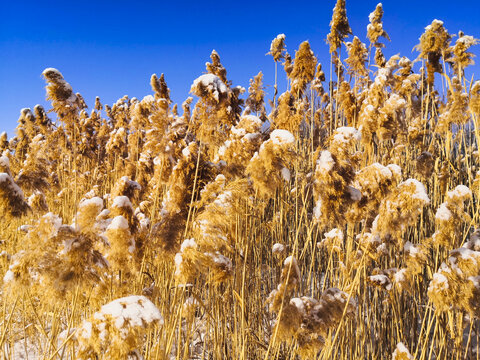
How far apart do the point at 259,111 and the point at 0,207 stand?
478 centimetres

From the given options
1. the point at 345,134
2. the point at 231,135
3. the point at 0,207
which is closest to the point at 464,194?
the point at 345,134

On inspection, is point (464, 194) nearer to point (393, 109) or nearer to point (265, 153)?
point (393, 109)

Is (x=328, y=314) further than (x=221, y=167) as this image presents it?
No

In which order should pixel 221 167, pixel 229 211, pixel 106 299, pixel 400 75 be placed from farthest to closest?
pixel 400 75 → pixel 221 167 → pixel 106 299 → pixel 229 211

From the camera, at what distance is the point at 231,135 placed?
2189mm

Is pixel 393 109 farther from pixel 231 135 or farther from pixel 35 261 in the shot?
pixel 35 261

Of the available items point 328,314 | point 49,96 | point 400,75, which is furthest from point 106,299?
point 400,75

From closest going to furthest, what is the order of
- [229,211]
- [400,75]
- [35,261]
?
[35,261], [229,211], [400,75]

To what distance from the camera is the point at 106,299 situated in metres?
1.93

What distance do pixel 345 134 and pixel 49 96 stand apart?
227 centimetres

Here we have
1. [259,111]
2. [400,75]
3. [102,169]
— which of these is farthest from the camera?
[102,169]

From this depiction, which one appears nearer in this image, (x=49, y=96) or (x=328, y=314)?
(x=328, y=314)

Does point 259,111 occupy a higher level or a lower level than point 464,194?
higher

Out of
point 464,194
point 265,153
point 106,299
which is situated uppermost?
point 265,153
